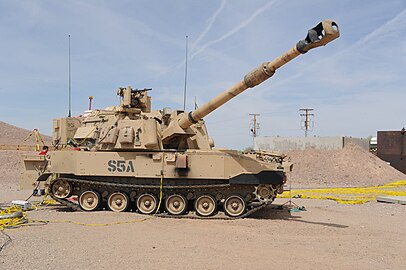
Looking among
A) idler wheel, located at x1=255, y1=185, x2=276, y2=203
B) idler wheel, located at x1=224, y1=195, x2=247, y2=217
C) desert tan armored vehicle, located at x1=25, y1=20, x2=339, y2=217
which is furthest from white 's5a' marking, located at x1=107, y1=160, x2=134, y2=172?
idler wheel, located at x1=255, y1=185, x2=276, y2=203

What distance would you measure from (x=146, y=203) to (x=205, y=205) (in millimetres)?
1824

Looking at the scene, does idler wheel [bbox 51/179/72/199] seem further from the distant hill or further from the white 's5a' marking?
the distant hill

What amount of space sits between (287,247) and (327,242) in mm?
1131

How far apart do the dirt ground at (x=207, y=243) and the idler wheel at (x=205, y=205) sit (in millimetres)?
640

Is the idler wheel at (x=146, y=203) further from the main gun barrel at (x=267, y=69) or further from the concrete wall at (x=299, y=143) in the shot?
the concrete wall at (x=299, y=143)

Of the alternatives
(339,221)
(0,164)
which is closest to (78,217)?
(339,221)

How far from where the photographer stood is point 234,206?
11.7 m

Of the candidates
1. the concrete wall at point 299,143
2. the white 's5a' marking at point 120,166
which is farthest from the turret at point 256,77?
the concrete wall at point 299,143

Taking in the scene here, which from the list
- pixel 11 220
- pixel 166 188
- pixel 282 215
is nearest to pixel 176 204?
pixel 166 188

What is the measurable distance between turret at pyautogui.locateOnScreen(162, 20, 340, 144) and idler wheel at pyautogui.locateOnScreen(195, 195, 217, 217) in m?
2.10

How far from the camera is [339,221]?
11.5 meters

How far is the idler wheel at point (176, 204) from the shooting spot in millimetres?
11758

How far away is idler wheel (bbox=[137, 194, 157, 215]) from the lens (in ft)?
39.1

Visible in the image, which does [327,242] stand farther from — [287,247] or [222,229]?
[222,229]
